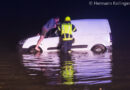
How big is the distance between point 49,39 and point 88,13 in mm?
26501

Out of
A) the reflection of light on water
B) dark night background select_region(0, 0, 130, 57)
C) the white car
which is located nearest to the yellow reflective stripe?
the white car

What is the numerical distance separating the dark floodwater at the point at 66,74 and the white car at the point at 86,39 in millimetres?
1988

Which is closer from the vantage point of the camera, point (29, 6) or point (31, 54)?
point (31, 54)

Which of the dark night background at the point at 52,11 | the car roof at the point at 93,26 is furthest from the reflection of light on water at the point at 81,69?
the dark night background at the point at 52,11

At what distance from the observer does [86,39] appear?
50.1 feet

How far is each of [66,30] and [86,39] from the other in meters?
1.17

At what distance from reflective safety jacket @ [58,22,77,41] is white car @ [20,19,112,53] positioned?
0.54 meters

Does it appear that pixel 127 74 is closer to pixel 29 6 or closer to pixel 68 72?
pixel 68 72

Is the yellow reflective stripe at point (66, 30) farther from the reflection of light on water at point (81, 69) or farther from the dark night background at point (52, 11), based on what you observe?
the dark night background at point (52, 11)

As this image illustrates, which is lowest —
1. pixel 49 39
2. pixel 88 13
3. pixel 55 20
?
pixel 49 39

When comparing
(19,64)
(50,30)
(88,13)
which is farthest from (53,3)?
(19,64)

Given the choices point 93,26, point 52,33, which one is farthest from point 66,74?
point 93,26

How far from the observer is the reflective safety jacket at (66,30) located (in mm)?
14836

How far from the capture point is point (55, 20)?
1568cm
